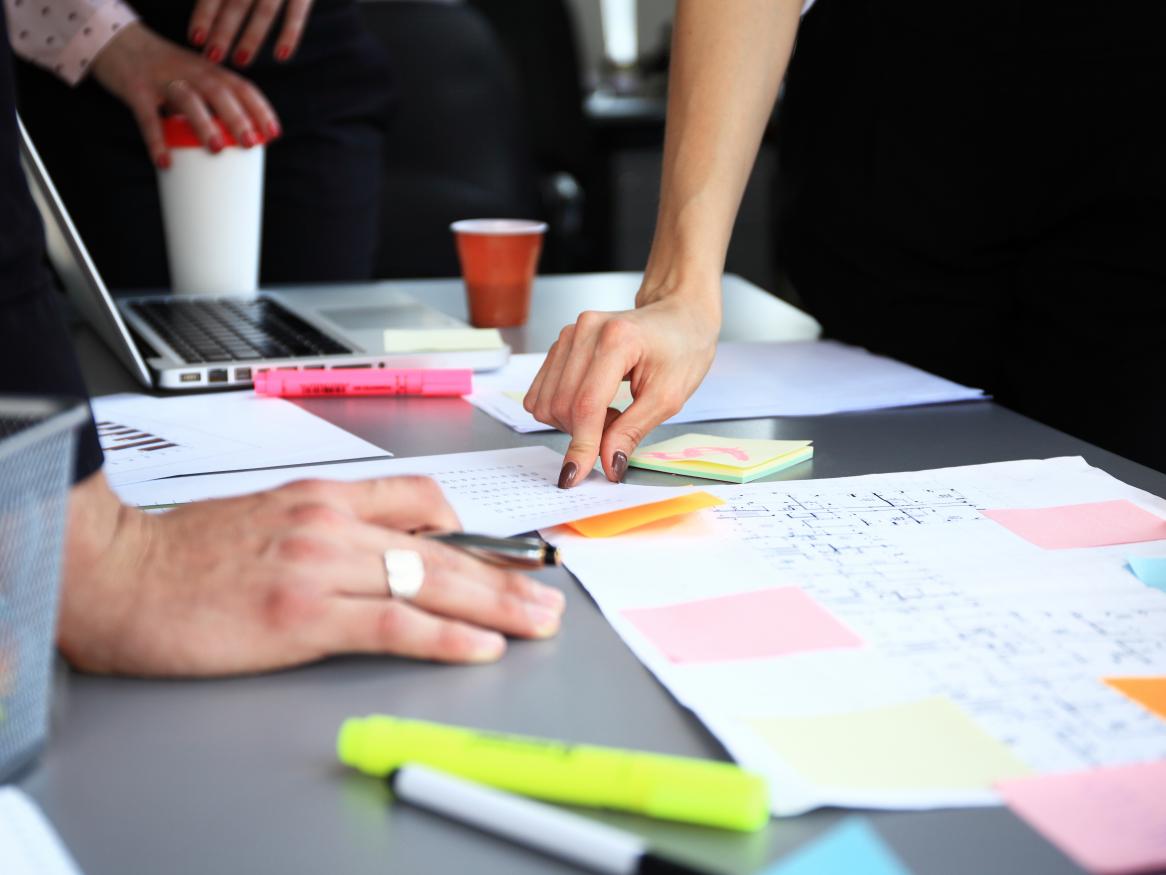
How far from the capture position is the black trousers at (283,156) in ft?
5.25

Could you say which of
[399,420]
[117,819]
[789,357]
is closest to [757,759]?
[117,819]

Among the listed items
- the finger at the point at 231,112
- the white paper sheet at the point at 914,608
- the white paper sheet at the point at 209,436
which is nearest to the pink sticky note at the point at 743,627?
the white paper sheet at the point at 914,608

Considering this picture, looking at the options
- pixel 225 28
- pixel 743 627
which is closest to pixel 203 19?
pixel 225 28

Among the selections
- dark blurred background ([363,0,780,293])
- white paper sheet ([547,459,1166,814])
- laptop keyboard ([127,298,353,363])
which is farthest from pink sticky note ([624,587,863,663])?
dark blurred background ([363,0,780,293])

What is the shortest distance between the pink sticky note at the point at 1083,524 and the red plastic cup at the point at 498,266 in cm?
69

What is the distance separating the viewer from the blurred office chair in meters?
3.46

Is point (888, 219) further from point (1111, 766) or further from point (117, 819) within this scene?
point (117, 819)

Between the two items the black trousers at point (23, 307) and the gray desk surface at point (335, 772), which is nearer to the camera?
the gray desk surface at point (335, 772)

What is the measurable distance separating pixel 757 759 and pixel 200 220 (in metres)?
1.14

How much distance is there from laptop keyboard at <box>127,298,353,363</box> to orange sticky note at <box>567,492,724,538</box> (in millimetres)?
468

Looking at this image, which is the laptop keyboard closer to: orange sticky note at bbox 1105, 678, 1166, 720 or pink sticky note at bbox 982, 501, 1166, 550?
pink sticky note at bbox 982, 501, 1166, 550

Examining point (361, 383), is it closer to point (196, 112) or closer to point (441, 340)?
point (441, 340)

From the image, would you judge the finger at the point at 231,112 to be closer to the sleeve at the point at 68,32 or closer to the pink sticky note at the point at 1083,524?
the sleeve at the point at 68,32

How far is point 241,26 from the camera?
161cm
